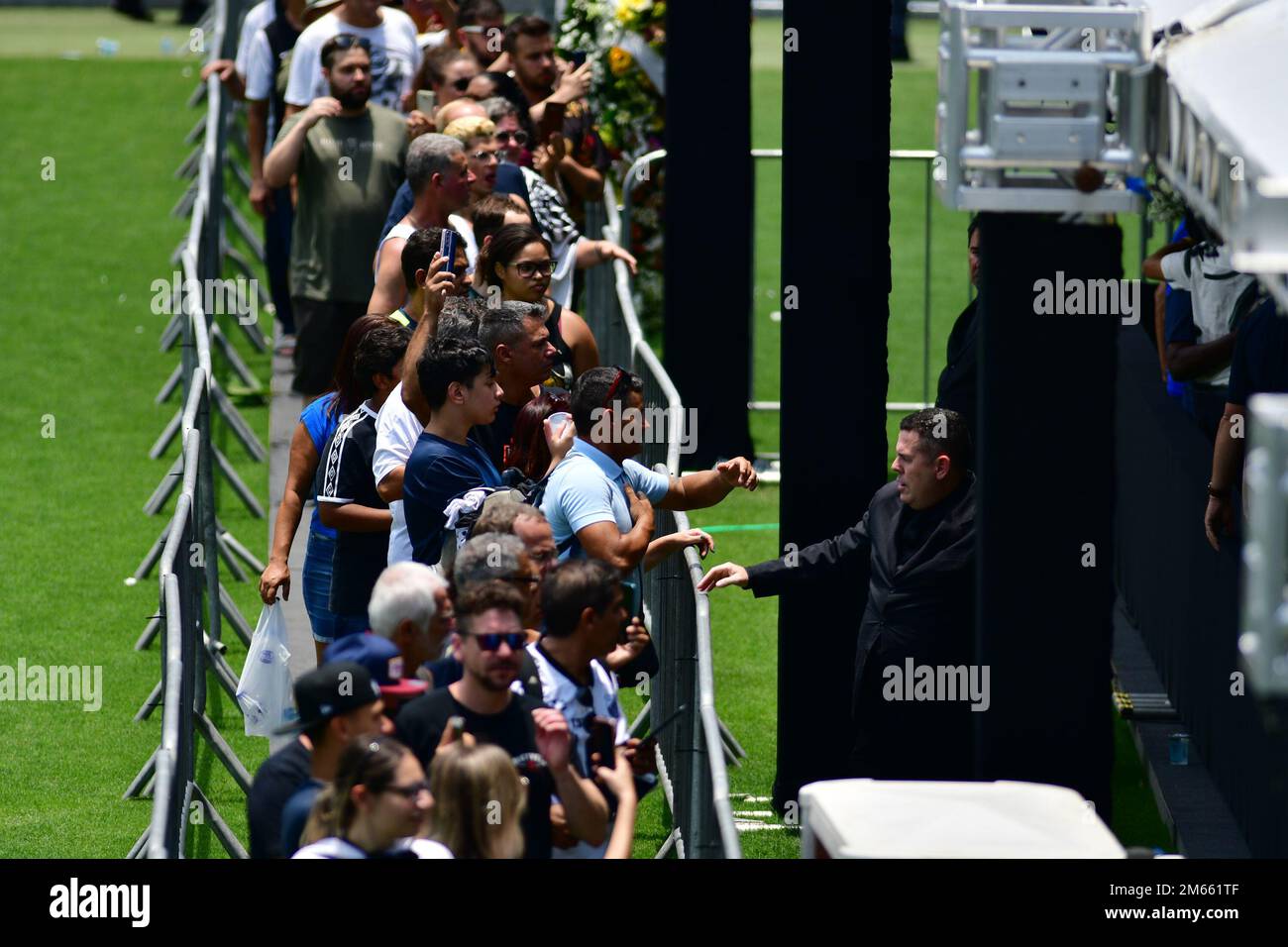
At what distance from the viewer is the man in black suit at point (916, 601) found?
8023mm

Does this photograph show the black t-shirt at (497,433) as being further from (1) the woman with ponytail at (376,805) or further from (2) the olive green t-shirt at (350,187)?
(2) the olive green t-shirt at (350,187)

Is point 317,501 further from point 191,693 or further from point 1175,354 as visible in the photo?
point 1175,354

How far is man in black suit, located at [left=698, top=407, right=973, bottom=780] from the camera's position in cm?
802

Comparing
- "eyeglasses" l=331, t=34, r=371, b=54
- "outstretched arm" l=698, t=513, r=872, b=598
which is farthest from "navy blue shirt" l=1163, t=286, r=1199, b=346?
"eyeglasses" l=331, t=34, r=371, b=54

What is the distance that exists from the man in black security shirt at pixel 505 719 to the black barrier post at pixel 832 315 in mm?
2732

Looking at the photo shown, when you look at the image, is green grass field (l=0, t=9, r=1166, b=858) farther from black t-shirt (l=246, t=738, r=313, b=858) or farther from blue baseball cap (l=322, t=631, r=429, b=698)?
black t-shirt (l=246, t=738, r=313, b=858)

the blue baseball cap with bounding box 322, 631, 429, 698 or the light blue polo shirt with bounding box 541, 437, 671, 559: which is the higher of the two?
the light blue polo shirt with bounding box 541, 437, 671, 559

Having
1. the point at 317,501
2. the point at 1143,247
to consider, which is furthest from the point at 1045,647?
the point at 1143,247

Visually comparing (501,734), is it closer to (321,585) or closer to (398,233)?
(321,585)

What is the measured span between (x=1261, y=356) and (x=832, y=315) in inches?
65.0

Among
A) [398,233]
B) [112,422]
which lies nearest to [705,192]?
[398,233]

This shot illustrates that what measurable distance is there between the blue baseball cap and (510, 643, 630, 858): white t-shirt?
0.32 metres

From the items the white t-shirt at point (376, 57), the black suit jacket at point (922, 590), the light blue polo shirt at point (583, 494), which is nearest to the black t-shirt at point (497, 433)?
the light blue polo shirt at point (583, 494)

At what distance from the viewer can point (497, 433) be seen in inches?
341
